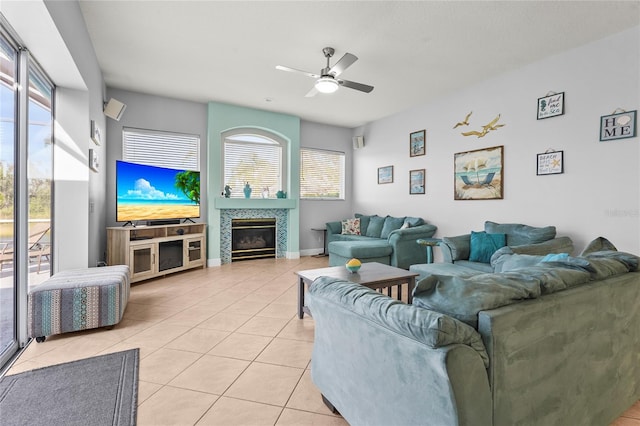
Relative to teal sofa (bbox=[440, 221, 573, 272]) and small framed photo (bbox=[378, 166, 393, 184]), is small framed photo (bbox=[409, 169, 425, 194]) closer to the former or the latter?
small framed photo (bbox=[378, 166, 393, 184])

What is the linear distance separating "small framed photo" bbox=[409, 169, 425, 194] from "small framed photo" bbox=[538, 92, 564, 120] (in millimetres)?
1915

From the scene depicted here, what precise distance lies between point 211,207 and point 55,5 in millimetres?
3499

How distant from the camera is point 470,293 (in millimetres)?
1101

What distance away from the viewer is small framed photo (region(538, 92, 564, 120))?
3533 mm

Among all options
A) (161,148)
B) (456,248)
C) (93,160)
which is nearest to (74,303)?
(93,160)

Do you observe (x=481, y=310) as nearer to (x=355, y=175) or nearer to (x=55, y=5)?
(x=55, y=5)

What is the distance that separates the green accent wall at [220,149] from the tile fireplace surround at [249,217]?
0.44 feet

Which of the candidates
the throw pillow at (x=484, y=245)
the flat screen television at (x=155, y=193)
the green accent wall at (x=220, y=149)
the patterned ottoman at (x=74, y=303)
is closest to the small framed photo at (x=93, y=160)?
the flat screen television at (x=155, y=193)

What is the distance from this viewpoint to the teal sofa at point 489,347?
97cm

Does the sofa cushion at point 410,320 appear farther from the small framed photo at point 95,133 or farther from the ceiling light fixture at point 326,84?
the small framed photo at point 95,133

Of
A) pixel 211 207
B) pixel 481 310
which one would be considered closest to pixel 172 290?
pixel 211 207

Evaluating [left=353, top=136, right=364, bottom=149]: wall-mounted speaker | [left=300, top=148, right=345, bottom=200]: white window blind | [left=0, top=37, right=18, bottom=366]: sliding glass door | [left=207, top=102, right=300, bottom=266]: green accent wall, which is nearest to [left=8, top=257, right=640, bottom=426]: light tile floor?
[left=0, top=37, right=18, bottom=366]: sliding glass door

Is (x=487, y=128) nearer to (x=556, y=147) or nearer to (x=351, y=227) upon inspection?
(x=556, y=147)

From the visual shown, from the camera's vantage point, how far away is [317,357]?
162cm
